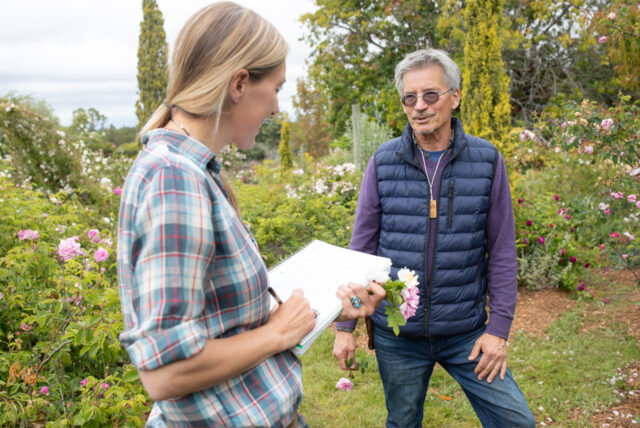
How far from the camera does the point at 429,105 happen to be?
2.12m

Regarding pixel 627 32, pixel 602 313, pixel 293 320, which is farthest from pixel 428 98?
pixel 602 313

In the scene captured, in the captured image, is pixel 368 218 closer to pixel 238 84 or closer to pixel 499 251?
pixel 499 251

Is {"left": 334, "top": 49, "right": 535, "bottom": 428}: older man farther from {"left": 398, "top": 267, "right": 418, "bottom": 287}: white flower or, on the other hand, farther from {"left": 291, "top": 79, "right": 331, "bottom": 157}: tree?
{"left": 291, "top": 79, "right": 331, "bottom": 157}: tree

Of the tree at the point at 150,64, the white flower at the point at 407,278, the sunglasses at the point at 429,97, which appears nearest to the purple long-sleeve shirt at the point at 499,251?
the sunglasses at the point at 429,97

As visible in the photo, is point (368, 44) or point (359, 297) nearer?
point (359, 297)

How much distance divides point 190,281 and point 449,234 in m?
1.41

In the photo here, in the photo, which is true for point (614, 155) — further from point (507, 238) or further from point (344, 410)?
point (344, 410)

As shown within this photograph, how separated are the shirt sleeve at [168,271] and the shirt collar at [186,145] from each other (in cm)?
11

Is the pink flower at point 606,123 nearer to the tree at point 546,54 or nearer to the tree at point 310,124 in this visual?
the tree at point 546,54

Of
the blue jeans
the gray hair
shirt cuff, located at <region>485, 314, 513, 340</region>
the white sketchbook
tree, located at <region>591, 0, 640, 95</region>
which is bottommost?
the blue jeans

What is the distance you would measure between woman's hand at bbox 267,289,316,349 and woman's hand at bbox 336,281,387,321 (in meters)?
0.17

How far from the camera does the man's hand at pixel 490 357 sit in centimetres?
194

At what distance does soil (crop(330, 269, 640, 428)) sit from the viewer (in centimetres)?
327

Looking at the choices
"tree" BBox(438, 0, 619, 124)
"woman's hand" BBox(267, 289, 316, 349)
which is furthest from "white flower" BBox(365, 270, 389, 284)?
"tree" BBox(438, 0, 619, 124)
